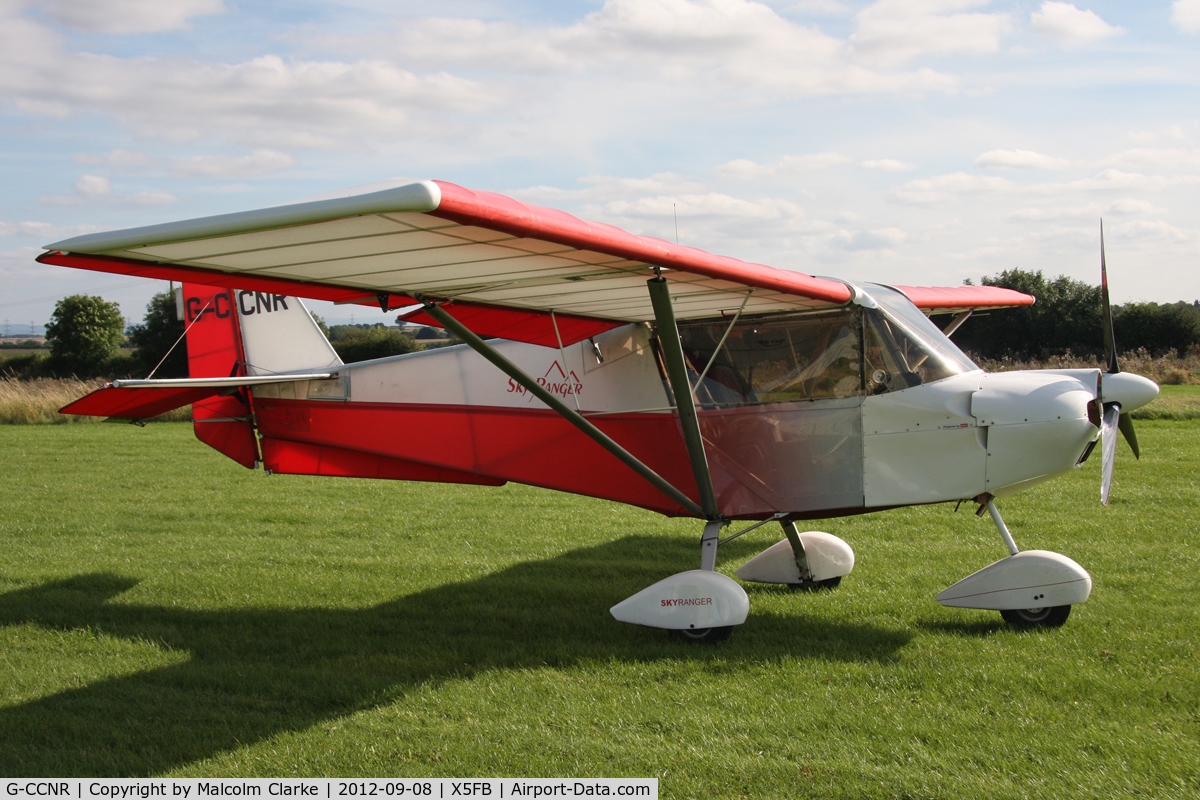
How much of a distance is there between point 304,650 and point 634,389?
281 centimetres

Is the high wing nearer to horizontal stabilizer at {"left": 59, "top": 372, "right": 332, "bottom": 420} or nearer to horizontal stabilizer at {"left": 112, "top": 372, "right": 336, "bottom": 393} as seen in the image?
horizontal stabilizer at {"left": 112, "top": 372, "right": 336, "bottom": 393}

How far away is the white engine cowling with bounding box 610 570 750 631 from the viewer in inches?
203

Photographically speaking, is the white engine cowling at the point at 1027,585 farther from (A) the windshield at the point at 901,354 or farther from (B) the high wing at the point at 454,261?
(B) the high wing at the point at 454,261

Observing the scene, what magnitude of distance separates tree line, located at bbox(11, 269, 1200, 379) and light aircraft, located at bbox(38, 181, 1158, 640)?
80.0 feet

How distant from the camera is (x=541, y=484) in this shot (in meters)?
6.50

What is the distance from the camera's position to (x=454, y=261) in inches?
162

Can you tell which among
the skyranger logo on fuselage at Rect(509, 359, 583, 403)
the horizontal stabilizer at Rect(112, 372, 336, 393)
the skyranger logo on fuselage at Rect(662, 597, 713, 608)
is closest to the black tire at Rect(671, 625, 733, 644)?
the skyranger logo on fuselage at Rect(662, 597, 713, 608)

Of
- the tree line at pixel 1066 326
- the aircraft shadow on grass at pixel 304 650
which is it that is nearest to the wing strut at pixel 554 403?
the aircraft shadow on grass at pixel 304 650

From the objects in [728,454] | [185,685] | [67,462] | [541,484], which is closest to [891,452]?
[728,454]

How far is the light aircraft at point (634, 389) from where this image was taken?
3938 mm

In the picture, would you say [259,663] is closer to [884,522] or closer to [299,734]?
[299,734]

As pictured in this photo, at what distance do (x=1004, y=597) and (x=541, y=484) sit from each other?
128 inches

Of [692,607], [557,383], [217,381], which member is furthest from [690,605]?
[217,381]

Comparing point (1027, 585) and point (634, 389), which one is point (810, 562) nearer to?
point (1027, 585)
